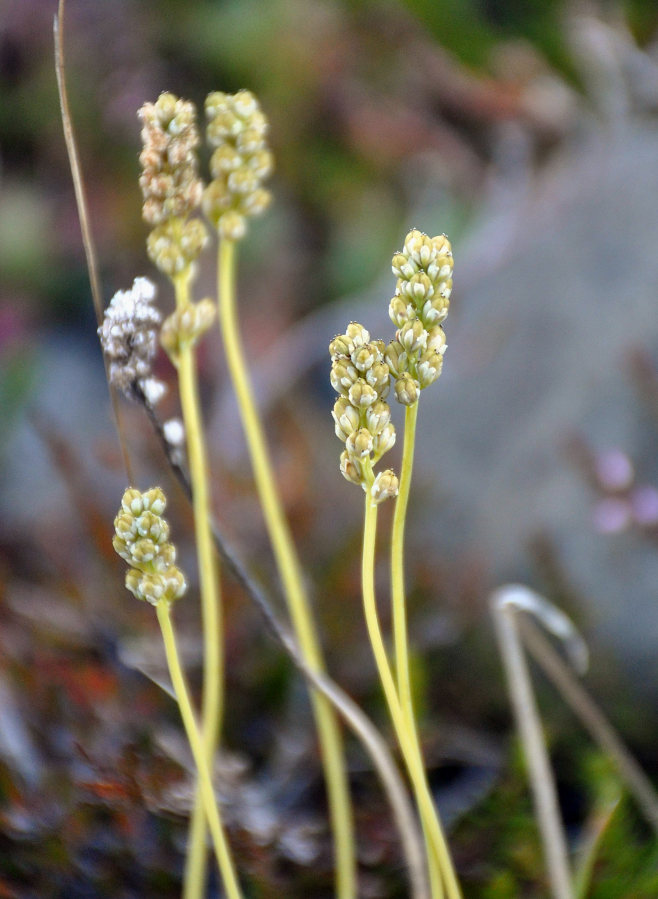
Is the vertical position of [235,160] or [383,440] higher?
[235,160]

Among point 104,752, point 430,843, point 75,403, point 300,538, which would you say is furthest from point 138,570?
point 75,403

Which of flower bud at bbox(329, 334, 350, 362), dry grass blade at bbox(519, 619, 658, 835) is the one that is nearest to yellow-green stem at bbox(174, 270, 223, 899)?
flower bud at bbox(329, 334, 350, 362)

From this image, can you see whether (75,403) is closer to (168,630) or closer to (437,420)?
(437,420)

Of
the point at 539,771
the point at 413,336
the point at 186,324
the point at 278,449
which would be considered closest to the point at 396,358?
the point at 413,336

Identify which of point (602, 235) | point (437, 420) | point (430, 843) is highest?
point (602, 235)

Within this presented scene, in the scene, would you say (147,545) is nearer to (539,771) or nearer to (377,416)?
(377,416)

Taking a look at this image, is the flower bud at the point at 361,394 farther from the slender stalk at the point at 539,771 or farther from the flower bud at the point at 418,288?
the slender stalk at the point at 539,771

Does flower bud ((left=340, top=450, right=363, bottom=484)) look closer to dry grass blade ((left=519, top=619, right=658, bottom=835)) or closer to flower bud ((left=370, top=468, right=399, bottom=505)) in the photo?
flower bud ((left=370, top=468, right=399, bottom=505))
